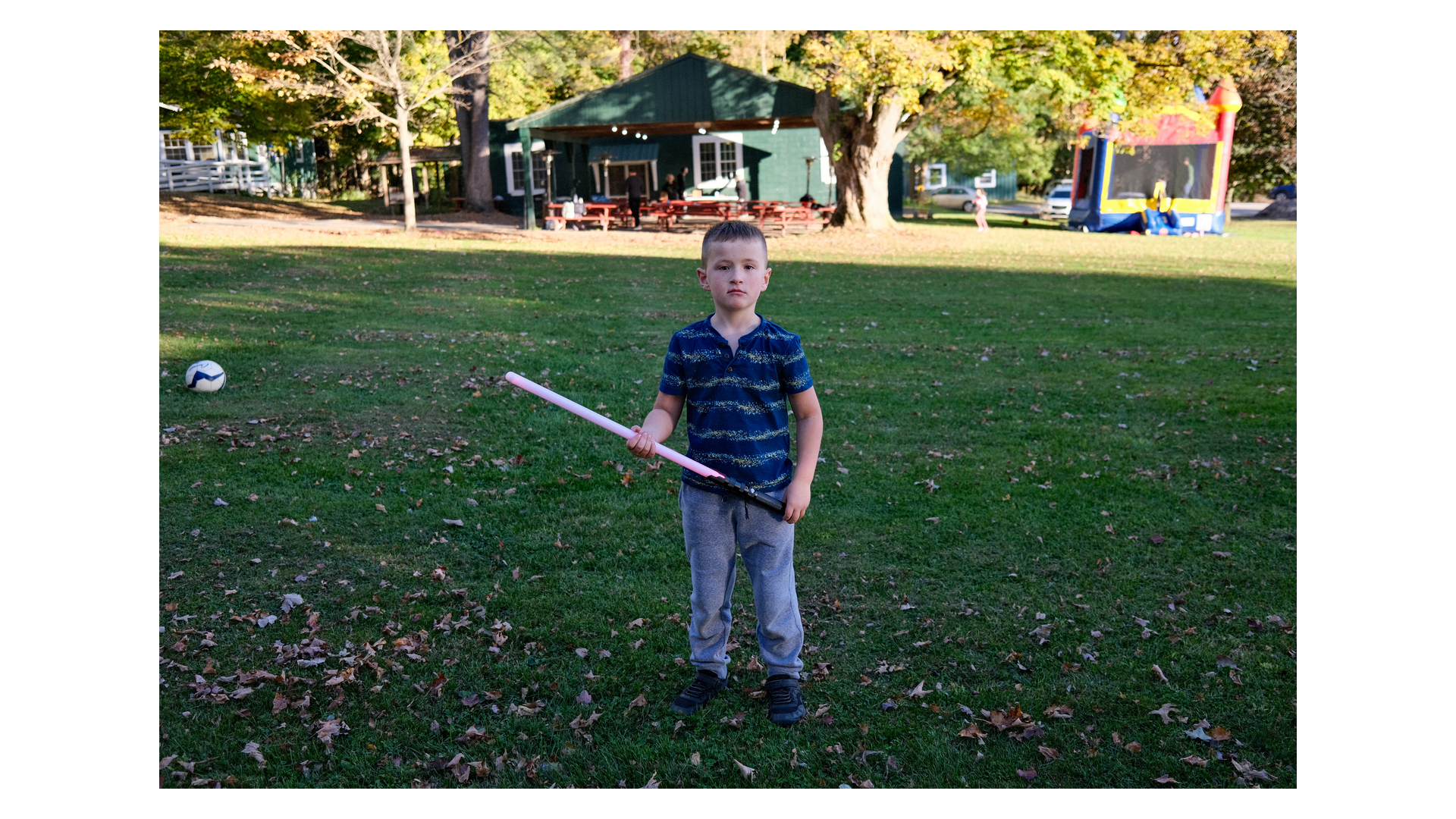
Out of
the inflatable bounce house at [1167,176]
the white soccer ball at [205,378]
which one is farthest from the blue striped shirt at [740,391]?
the inflatable bounce house at [1167,176]

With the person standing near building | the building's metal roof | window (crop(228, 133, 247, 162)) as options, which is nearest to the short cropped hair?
the person standing near building

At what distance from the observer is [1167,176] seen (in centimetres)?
2783

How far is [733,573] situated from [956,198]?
47226mm

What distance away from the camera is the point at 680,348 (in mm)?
3426

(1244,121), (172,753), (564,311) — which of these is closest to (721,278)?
(172,753)

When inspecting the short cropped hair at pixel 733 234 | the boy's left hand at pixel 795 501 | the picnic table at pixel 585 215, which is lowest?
the boy's left hand at pixel 795 501

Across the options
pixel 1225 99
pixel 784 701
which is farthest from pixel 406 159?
pixel 784 701

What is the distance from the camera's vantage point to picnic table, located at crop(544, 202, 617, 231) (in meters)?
26.4

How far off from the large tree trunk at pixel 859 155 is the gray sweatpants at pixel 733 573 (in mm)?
22424

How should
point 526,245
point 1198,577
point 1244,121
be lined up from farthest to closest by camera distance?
point 1244,121 < point 526,245 < point 1198,577

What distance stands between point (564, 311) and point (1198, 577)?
8.58 metres

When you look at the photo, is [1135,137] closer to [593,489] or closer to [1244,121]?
[1244,121]

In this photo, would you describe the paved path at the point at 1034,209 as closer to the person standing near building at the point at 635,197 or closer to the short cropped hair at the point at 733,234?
the person standing near building at the point at 635,197

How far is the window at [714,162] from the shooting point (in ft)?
107
